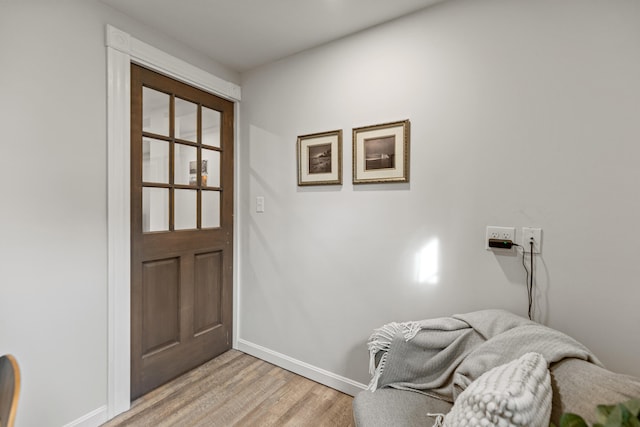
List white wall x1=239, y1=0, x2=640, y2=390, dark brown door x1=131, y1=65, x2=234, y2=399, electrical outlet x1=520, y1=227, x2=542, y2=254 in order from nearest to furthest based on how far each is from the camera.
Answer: white wall x1=239, y1=0, x2=640, y2=390 → electrical outlet x1=520, y1=227, x2=542, y2=254 → dark brown door x1=131, y1=65, x2=234, y2=399

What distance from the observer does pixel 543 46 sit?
4.43 feet

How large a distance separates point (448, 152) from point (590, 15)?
0.79m

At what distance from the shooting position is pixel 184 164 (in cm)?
208

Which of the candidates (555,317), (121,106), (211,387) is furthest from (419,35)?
(211,387)

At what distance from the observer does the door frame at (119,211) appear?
1.65 metres

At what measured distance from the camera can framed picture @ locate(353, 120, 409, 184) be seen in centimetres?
170

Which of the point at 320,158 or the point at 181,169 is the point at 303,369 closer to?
the point at 320,158

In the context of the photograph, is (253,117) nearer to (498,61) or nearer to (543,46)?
(498,61)

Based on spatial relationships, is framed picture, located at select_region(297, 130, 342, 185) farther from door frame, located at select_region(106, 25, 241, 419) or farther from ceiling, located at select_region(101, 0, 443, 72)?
door frame, located at select_region(106, 25, 241, 419)

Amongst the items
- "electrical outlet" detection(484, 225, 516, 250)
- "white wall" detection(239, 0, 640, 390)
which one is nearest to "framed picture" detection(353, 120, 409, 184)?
"white wall" detection(239, 0, 640, 390)

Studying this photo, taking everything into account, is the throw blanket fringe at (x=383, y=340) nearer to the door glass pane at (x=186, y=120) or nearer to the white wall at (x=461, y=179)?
the white wall at (x=461, y=179)

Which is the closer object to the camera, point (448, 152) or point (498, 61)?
point (498, 61)

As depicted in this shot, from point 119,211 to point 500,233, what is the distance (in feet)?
6.95

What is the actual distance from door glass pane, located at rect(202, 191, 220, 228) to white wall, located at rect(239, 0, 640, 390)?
0.34m
